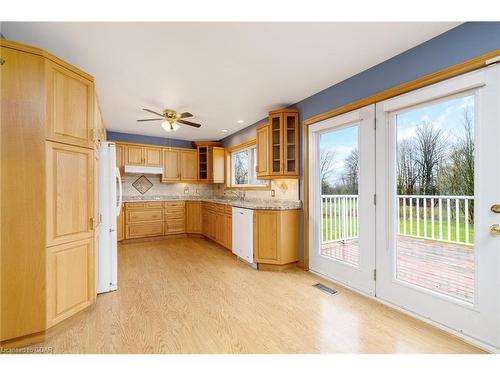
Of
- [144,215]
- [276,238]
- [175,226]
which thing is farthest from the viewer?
[175,226]

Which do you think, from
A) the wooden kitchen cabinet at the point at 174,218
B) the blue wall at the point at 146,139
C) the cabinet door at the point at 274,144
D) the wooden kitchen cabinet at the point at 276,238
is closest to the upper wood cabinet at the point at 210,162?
the blue wall at the point at 146,139

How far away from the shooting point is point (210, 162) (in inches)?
230

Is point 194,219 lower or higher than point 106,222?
lower

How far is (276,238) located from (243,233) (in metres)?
0.62

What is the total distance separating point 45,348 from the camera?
5.32ft

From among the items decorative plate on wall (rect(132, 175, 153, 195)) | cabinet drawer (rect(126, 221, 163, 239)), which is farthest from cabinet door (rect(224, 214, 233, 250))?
decorative plate on wall (rect(132, 175, 153, 195))

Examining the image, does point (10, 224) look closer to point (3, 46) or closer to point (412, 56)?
point (3, 46)

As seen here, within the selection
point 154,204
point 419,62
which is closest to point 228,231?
point 154,204

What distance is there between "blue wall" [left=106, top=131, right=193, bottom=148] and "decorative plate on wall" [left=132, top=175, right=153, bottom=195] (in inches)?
35.9

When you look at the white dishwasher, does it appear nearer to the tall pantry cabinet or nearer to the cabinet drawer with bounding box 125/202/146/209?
the tall pantry cabinet

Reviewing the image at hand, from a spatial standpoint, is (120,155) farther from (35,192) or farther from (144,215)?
(35,192)

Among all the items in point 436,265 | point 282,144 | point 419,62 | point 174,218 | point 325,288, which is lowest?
point 325,288

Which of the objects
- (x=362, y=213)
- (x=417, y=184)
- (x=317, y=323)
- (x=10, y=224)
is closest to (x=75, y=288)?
(x=10, y=224)
